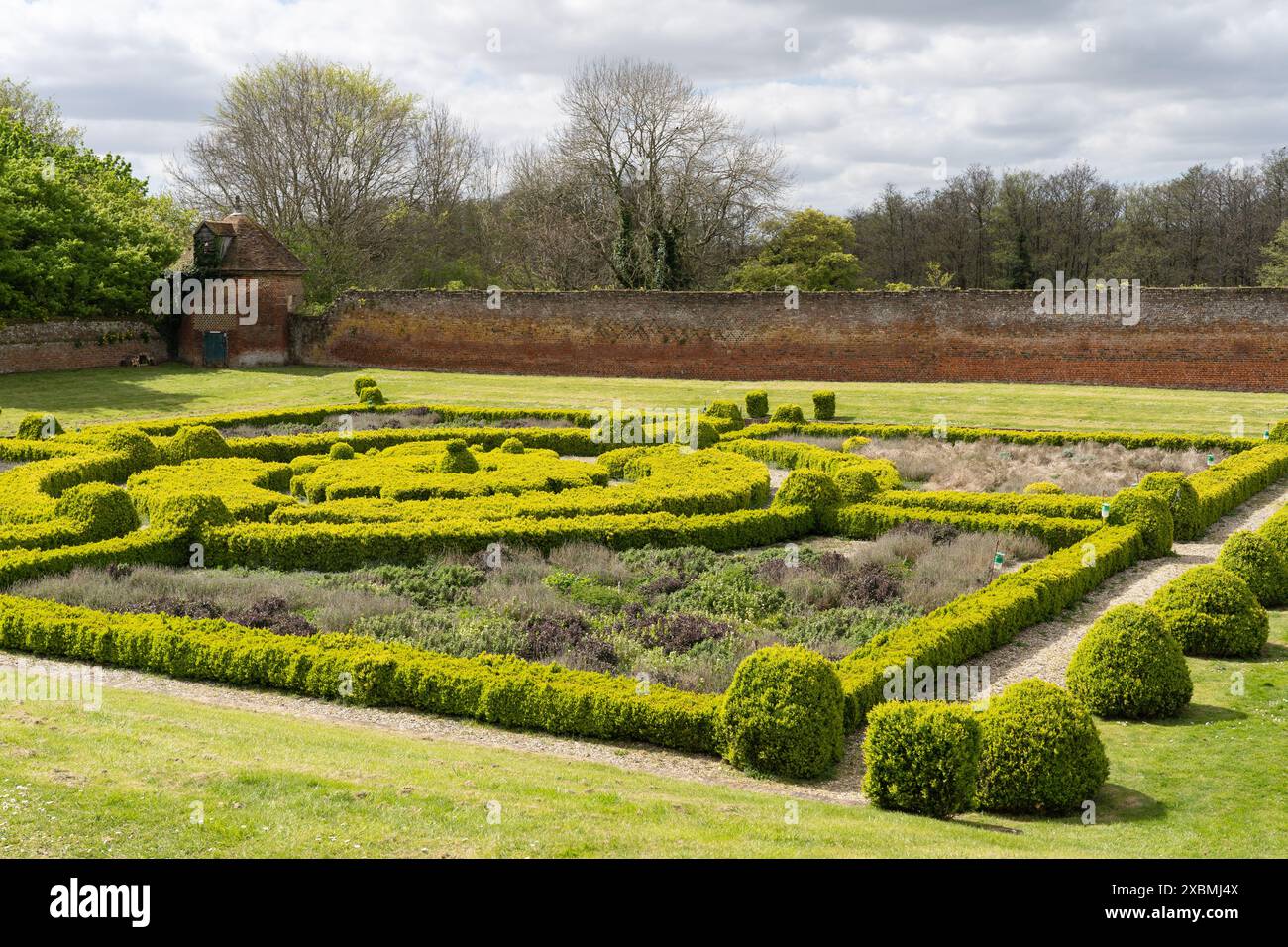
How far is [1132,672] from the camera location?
927 cm

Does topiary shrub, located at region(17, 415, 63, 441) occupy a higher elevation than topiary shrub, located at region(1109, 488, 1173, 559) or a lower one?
higher

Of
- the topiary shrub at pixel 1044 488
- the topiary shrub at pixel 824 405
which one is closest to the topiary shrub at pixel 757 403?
the topiary shrub at pixel 824 405

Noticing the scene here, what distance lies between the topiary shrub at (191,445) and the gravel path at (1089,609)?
13912 millimetres

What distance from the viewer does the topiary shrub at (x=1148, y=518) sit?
1466 cm

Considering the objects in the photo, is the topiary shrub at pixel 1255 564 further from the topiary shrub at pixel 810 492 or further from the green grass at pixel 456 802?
the topiary shrub at pixel 810 492

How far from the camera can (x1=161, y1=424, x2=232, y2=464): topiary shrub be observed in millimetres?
19875

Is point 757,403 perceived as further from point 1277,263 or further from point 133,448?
point 1277,263

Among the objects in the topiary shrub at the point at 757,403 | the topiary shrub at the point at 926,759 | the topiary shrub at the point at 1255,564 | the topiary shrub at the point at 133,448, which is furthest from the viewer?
the topiary shrub at the point at 757,403

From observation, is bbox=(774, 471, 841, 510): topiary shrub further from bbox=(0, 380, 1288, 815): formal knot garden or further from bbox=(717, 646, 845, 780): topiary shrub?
bbox=(717, 646, 845, 780): topiary shrub

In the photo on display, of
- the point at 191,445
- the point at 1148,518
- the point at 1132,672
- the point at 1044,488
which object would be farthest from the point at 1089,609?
the point at 191,445

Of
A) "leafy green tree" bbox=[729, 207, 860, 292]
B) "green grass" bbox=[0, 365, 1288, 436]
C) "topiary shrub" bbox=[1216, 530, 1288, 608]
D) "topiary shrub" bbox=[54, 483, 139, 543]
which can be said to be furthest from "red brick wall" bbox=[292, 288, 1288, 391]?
"topiary shrub" bbox=[54, 483, 139, 543]

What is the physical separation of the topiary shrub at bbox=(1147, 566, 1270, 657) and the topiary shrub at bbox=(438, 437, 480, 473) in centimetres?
1099
